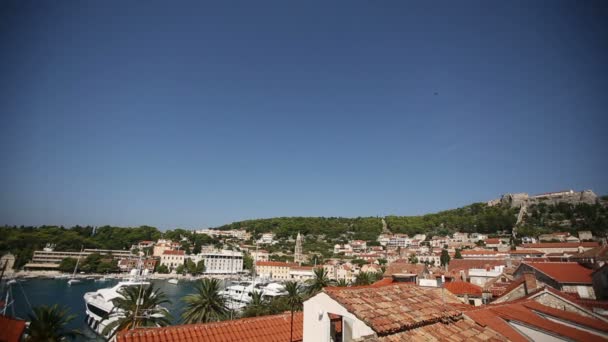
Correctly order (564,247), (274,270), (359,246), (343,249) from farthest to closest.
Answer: (359,246)
(343,249)
(274,270)
(564,247)

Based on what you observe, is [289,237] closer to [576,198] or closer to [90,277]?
[90,277]

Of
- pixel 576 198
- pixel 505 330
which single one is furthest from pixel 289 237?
pixel 505 330

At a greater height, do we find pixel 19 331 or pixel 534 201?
pixel 534 201

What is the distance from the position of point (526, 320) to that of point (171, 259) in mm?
151227

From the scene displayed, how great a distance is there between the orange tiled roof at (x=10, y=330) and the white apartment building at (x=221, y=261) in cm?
12895

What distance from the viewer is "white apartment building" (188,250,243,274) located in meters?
141

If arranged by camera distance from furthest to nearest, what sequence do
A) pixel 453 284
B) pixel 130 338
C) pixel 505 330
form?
1. pixel 453 284
2. pixel 505 330
3. pixel 130 338

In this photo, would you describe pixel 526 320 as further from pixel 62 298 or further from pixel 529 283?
pixel 62 298

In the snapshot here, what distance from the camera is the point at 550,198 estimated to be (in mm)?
160000

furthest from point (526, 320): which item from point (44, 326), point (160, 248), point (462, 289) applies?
point (160, 248)

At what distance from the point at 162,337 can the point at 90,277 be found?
420 ft

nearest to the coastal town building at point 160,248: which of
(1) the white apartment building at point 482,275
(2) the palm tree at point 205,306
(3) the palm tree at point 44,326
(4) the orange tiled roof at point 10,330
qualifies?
(2) the palm tree at point 205,306

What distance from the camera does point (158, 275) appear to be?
127m

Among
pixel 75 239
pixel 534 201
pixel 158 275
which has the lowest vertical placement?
pixel 158 275
